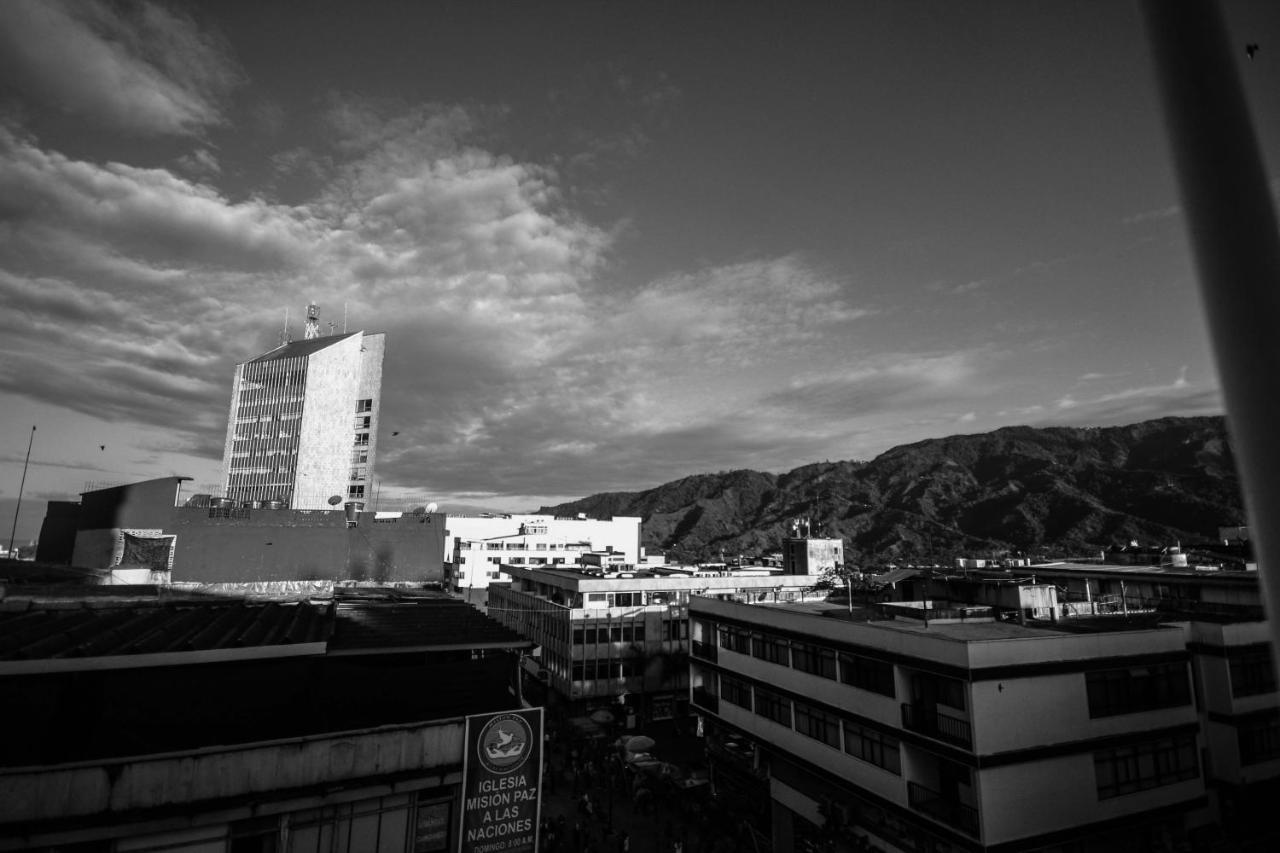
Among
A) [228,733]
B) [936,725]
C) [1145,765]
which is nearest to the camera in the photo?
[228,733]

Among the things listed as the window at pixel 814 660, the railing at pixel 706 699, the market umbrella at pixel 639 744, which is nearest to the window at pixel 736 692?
the railing at pixel 706 699

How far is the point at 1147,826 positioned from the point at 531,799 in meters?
22.8

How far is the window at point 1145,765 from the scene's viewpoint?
22.2m

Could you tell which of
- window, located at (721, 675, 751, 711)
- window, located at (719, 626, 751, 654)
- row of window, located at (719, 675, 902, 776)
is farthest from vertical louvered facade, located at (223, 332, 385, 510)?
row of window, located at (719, 675, 902, 776)

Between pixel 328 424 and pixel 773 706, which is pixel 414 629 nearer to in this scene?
pixel 773 706

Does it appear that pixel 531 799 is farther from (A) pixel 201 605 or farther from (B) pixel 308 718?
(A) pixel 201 605

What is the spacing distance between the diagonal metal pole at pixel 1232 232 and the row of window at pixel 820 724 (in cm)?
2428

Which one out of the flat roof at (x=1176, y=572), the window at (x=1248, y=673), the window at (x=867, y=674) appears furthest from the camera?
the flat roof at (x=1176, y=572)

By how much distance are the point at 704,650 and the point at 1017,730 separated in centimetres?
1986

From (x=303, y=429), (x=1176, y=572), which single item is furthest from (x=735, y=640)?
(x=303, y=429)

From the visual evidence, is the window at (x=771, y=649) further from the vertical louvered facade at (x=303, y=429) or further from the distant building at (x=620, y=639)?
the vertical louvered facade at (x=303, y=429)

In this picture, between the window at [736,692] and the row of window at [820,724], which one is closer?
the row of window at [820,724]

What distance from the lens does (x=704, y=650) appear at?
38.3m

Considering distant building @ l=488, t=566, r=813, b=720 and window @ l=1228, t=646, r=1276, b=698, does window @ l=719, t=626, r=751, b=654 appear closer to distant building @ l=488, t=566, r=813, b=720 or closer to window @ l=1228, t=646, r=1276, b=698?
distant building @ l=488, t=566, r=813, b=720
